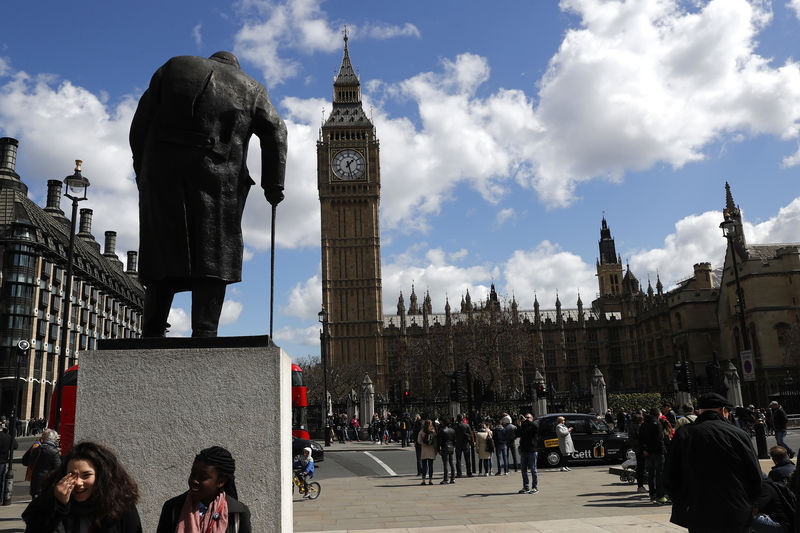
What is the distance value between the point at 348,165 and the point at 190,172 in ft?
269

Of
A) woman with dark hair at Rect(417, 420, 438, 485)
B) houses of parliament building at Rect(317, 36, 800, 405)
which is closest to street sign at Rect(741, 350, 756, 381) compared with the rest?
woman with dark hair at Rect(417, 420, 438, 485)

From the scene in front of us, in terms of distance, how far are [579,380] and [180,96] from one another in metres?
90.3

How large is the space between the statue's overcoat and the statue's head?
26 centimetres

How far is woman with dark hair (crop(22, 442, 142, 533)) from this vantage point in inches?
103

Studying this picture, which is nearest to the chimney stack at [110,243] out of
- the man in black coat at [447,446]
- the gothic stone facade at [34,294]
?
the gothic stone facade at [34,294]

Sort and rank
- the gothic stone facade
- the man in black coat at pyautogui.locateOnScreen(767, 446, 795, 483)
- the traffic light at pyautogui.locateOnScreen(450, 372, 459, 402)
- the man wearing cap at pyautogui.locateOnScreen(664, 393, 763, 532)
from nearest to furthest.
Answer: the man wearing cap at pyautogui.locateOnScreen(664, 393, 763, 532) → the man in black coat at pyautogui.locateOnScreen(767, 446, 795, 483) → the traffic light at pyautogui.locateOnScreen(450, 372, 459, 402) → the gothic stone facade

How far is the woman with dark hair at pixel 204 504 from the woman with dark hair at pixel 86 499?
238 mm

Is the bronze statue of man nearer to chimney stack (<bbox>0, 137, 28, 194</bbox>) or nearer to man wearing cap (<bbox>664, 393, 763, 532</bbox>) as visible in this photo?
man wearing cap (<bbox>664, 393, 763, 532</bbox>)

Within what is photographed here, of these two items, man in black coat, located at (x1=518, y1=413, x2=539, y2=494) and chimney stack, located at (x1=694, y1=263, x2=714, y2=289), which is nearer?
man in black coat, located at (x1=518, y1=413, x2=539, y2=494)

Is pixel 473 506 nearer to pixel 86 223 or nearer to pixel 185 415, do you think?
pixel 185 415

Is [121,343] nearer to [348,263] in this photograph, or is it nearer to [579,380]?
[348,263]

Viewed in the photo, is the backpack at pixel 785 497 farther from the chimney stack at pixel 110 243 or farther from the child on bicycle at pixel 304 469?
the chimney stack at pixel 110 243

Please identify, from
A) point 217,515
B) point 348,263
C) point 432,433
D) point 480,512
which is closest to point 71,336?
point 348,263

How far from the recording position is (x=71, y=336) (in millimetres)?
65312
